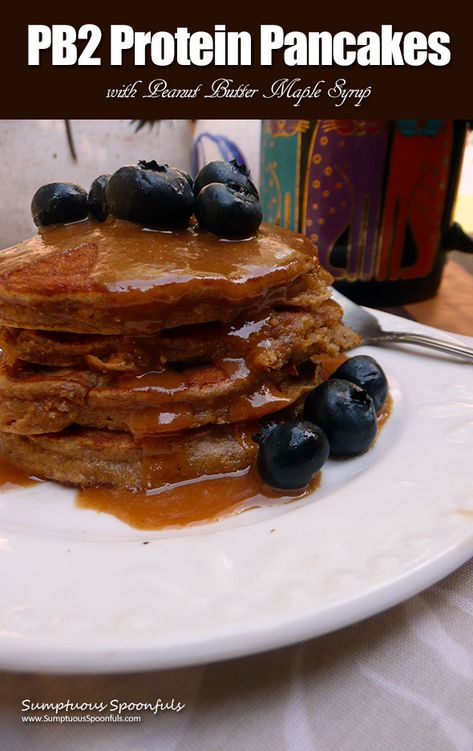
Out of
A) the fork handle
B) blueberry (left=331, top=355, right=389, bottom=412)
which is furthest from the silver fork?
blueberry (left=331, top=355, right=389, bottom=412)

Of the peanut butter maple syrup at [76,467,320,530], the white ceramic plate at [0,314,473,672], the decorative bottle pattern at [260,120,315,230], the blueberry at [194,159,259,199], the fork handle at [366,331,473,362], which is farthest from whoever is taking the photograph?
the decorative bottle pattern at [260,120,315,230]

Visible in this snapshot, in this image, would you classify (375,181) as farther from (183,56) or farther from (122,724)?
(122,724)

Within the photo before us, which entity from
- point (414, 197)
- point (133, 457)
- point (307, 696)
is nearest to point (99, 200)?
point (133, 457)

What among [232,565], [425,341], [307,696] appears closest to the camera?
[307,696]

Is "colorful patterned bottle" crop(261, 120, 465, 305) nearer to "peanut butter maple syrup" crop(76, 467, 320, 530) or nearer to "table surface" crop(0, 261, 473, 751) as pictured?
"peanut butter maple syrup" crop(76, 467, 320, 530)

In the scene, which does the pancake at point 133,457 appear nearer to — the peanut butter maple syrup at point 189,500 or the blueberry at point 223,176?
the peanut butter maple syrup at point 189,500

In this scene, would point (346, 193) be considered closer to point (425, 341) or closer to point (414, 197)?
point (414, 197)

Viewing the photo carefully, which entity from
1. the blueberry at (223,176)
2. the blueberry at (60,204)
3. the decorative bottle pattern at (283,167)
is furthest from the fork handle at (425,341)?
the blueberry at (60,204)
